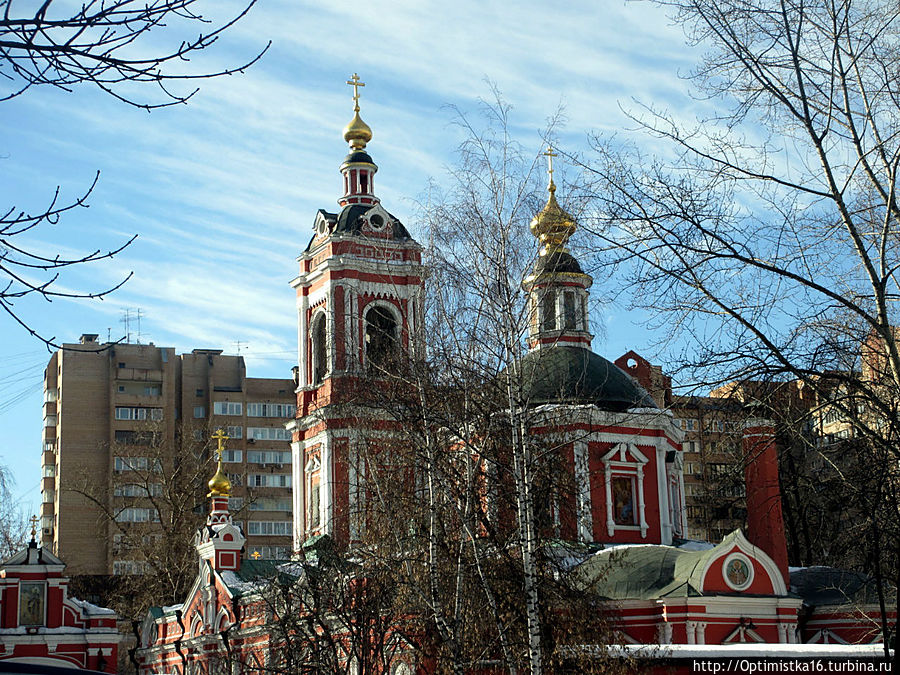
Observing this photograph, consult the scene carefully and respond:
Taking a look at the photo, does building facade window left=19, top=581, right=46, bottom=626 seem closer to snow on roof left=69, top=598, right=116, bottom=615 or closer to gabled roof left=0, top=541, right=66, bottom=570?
gabled roof left=0, top=541, right=66, bottom=570

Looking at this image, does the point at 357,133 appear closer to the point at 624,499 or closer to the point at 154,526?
the point at 624,499

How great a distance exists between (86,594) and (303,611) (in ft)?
143

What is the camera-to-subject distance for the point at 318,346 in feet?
120

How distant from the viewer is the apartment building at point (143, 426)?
67.5 meters

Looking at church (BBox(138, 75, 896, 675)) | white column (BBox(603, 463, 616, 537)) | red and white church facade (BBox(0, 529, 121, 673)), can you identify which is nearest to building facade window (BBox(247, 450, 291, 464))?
church (BBox(138, 75, 896, 675))

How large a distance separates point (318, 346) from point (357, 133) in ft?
22.0

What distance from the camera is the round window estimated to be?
27.8 meters

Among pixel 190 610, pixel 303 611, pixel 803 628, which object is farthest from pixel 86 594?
pixel 303 611

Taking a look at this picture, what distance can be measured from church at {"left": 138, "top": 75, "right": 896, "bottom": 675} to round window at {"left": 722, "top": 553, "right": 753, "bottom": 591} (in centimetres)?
3

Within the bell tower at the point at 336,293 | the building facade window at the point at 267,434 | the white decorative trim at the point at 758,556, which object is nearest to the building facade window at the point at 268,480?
the building facade window at the point at 267,434

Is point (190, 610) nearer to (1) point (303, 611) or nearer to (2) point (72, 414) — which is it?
(1) point (303, 611)

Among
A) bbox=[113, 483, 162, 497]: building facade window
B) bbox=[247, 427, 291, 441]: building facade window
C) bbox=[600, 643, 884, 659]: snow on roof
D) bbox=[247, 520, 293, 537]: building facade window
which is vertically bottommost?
bbox=[600, 643, 884, 659]: snow on roof

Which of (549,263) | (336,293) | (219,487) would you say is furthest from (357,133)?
(549,263)

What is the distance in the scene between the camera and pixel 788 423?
1062 centimetres
